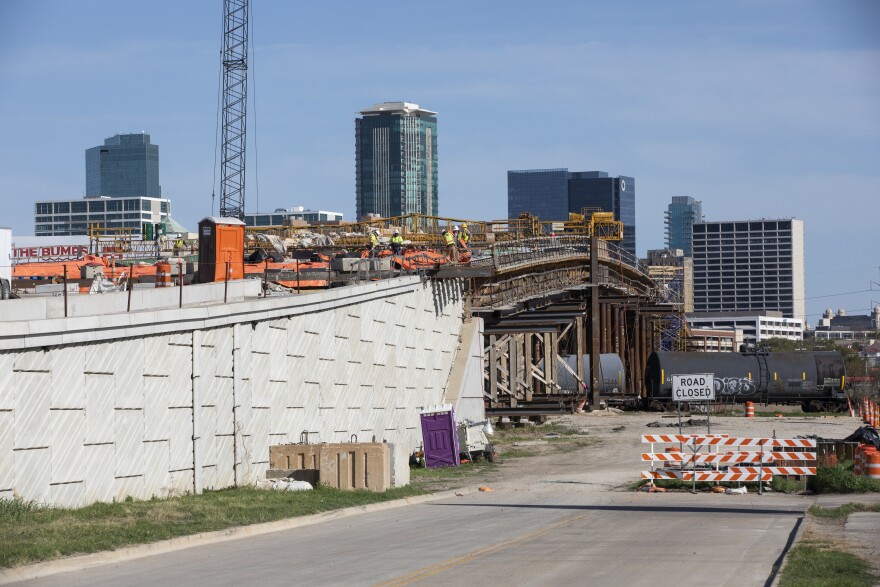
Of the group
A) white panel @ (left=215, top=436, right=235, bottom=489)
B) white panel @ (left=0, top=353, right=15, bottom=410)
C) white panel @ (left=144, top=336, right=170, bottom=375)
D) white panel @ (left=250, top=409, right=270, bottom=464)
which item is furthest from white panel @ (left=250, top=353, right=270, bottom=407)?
white panel @ (left=0, top=353, right=15, bottom=410)

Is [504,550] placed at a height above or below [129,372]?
below

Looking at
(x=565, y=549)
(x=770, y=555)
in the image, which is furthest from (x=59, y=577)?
(x=770, y=555)

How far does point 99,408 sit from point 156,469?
2.34 metres

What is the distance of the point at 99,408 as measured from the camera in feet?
74.7

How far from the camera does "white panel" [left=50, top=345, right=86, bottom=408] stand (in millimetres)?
21516

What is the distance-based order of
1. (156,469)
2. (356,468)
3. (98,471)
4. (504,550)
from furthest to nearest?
1. (356,468)
2. (156,469)
3. (98,471)
4. (504,550)

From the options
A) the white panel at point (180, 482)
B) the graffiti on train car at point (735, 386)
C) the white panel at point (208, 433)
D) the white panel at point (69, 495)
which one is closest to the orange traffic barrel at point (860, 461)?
the white panel at point (208, 433)

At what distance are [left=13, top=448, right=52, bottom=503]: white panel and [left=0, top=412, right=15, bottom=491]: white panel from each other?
0.12 metres

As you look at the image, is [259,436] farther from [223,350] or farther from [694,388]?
[694,388]

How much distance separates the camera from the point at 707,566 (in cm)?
1630

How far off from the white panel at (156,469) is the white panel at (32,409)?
126 inches

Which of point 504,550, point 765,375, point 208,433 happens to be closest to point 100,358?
point 208,433

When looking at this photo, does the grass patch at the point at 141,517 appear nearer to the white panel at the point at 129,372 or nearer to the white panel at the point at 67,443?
the white panel at the point at 67,443

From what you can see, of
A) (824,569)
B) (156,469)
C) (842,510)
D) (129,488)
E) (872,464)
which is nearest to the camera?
(824,569)
